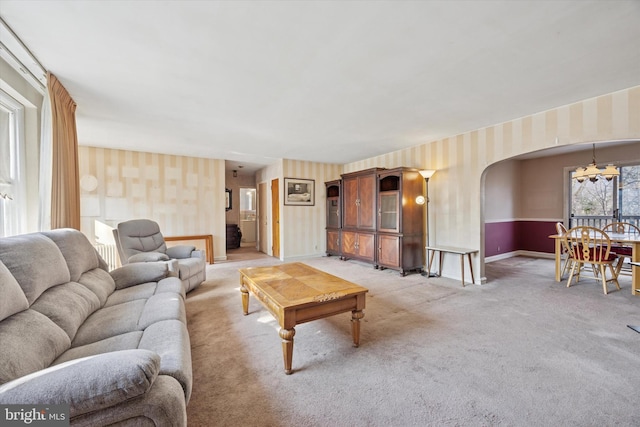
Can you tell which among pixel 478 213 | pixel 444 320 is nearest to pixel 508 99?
pixel 478 213

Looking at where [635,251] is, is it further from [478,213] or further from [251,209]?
[251,209]

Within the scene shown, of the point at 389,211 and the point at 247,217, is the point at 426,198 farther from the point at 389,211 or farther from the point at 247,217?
the point at 247,217

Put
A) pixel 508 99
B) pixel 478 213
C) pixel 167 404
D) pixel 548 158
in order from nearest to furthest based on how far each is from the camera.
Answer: pixel 167 404 → pixel 508 99 → pixel 478 213 → pixel 548 158

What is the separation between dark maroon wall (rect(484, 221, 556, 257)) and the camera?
583 cm

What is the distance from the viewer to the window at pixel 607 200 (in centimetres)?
512

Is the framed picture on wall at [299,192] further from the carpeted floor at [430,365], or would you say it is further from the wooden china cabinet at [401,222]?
the carpeted floor at [430,365]

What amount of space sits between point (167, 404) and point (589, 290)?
493 cm

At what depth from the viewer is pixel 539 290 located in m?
3.56

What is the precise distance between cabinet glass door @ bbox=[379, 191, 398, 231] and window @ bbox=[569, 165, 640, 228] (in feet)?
14.5

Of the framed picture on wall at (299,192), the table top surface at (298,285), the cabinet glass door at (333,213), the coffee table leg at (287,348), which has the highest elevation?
the framed picture on wall at (299,192)

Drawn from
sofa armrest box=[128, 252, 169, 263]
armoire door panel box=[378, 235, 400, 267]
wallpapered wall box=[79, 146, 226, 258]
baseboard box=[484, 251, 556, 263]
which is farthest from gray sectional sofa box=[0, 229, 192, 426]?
baseboard box=[484, 251, 556, 263]

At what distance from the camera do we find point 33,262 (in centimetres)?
142

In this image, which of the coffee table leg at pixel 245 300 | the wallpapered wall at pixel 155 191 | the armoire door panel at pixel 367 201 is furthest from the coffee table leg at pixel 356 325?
the wallpapered wall at pixel 155 191

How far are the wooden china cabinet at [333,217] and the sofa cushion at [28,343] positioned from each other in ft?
16.3
